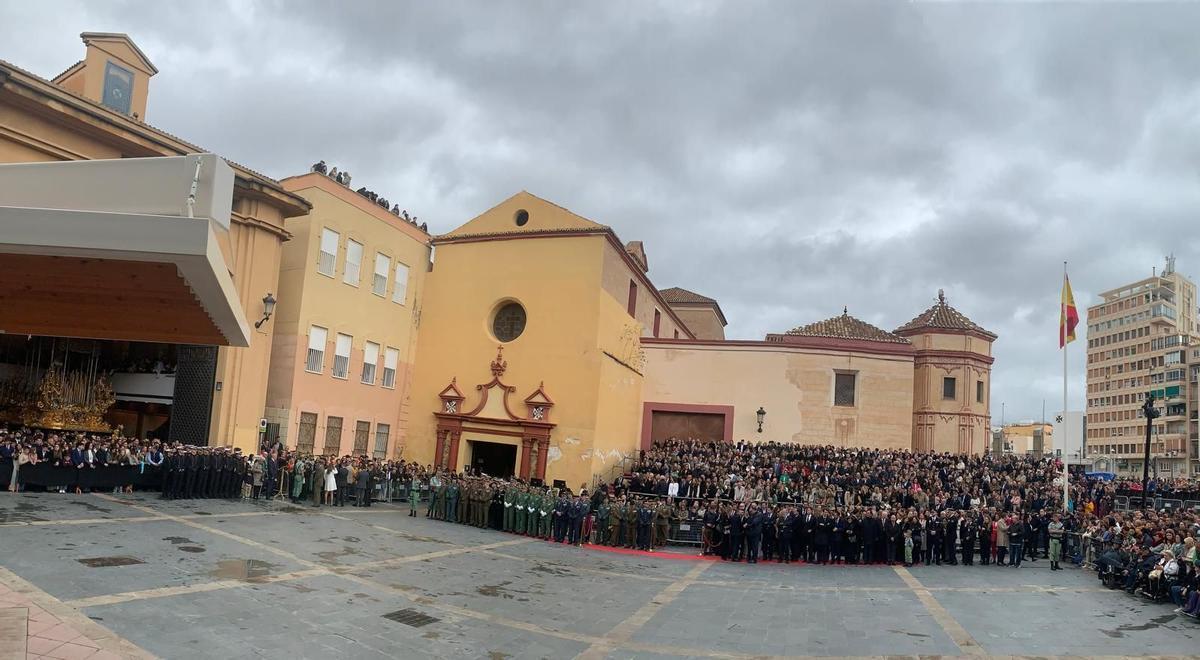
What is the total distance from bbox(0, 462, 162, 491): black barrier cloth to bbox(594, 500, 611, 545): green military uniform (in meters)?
12.3

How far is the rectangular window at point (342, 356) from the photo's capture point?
28.8 meters

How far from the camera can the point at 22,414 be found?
24406 mm

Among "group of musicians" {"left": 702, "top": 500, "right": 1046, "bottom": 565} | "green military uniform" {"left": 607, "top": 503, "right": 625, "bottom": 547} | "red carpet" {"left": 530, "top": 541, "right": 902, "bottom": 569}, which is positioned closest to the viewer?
"red carpet" {"left": 530, "top": 541, "right": 902, "bottom": 569}

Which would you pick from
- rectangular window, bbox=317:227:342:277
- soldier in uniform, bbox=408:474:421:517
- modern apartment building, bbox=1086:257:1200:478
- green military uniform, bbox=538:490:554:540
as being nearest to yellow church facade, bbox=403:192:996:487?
soldier in uniform, bbox=408:474:421:517

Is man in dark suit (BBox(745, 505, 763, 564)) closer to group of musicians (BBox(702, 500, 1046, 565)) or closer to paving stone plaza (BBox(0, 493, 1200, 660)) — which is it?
group of musicians (BBox(702, 500, 1046, 565))

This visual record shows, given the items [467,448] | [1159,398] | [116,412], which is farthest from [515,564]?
[1159,398]

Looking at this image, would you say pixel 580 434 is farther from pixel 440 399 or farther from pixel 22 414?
pixel 22 414

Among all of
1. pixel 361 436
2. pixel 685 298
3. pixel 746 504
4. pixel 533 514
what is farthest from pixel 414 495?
pixel 685 298

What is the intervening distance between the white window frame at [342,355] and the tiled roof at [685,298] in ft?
84.4

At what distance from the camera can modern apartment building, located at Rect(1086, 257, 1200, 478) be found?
82375mm

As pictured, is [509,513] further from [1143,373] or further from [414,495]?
[1143,373]

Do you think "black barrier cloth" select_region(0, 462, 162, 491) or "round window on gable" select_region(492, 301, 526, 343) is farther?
"round window on gable" select_region(492, 301, 526, 343)

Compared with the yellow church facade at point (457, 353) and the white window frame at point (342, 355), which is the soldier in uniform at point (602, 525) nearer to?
the yellow church facade at point (457, 353)

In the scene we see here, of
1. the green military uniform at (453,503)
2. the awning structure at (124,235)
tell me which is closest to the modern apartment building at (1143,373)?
the green military uniform at (453,503)
